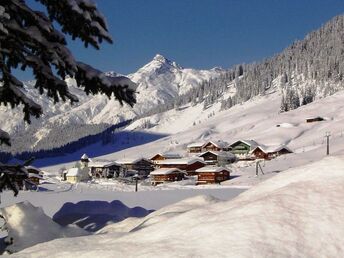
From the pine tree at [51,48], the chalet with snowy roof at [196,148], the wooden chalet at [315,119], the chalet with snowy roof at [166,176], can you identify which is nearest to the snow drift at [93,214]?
the pine tree at [51,48]

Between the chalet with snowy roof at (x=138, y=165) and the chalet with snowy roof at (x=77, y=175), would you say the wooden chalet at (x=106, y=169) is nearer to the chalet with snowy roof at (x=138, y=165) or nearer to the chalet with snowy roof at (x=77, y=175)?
the chalet with snowy roof at (x=138, y=165)

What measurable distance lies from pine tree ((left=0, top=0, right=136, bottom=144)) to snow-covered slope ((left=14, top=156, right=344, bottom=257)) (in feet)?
8.77

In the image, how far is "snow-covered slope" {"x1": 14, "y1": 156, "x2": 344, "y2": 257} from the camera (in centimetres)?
409

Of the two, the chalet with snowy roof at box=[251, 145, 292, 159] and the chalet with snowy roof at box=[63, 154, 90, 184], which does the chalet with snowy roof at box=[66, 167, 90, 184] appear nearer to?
the chalet with snowy roof at box=[63, 154, 90, 184]

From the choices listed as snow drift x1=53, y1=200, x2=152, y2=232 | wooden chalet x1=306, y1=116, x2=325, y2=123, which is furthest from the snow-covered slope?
wooden chalet x1=306, y1=116, x2=325, y2=123

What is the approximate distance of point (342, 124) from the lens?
124 meters

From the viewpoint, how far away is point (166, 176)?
80062 mm

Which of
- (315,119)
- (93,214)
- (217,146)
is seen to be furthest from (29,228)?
(315,119)

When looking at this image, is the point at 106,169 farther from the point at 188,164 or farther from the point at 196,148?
the point at 196,148

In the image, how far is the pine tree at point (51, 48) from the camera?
271 inches

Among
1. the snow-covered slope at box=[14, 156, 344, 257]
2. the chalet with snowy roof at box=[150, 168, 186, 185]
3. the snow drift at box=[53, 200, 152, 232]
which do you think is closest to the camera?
the snow-covered slope at box=[14, 156, 344, 257]

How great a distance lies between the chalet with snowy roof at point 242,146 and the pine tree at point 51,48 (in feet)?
330

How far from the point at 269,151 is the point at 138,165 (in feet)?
103

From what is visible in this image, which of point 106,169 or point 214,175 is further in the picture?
point 106,169
